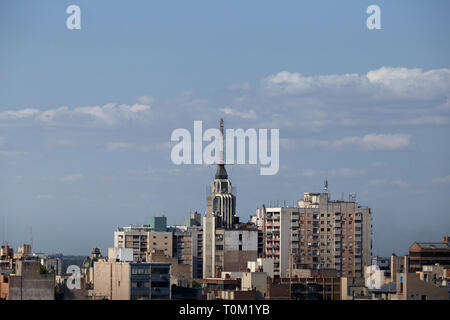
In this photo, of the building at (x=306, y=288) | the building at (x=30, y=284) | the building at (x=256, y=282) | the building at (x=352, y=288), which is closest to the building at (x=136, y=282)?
the building at (x=256, y=282)

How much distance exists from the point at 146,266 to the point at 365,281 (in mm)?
29333

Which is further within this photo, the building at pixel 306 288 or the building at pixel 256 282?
the building at pixel 256 282

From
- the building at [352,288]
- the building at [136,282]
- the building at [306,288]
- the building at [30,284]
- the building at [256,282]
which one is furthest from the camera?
the building at [256,282]

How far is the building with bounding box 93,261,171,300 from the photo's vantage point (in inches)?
6147

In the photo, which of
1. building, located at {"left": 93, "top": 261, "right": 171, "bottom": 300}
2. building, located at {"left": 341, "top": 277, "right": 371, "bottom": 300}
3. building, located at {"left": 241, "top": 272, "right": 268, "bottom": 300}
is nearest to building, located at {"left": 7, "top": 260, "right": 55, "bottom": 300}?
building, located at {"left": 93, "top": 261, "right": 171, "bottom": 300}

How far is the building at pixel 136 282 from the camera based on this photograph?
156 meters

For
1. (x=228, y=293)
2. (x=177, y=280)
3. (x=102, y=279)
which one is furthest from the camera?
(x=177, y=280)

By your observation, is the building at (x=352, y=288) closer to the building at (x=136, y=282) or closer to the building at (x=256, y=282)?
the building at (x=256, y=282)

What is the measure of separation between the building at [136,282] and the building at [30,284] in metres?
15.6

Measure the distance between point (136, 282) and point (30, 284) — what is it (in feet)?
66.1

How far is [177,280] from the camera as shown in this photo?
182375 mm
